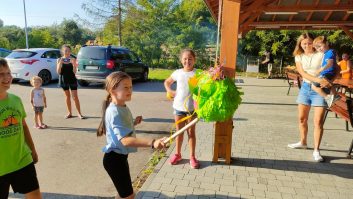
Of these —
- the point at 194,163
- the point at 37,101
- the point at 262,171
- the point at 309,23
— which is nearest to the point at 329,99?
the point at 262,171

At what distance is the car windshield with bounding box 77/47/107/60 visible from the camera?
41.9 ft

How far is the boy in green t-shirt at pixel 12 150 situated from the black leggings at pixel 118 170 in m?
0.64

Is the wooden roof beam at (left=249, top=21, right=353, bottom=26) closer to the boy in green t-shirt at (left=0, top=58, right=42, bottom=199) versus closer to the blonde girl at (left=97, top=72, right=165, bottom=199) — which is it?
the blonde girl at (left=97, top=72, right=165, bottom=199)

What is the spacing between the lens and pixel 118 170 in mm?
2787

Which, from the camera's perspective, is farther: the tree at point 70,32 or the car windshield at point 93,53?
the tree at point 70,32

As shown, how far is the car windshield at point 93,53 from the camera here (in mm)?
12764

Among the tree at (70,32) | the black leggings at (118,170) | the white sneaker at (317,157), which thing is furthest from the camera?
the tree at (70,32)

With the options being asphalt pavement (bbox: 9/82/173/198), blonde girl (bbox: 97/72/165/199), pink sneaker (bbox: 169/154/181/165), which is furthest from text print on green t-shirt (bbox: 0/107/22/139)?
pink sneaker (bbox: 169/154/181/165)

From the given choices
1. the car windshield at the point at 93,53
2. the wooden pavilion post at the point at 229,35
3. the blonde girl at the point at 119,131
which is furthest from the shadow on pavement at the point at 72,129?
the car windshield at the point at 93,53

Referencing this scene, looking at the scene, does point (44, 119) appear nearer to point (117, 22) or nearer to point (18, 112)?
point (18, 112)

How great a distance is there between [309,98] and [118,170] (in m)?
3.56

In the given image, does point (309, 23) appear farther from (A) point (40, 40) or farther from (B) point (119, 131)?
(A) point (40, 40)

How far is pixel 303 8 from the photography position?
291 inches

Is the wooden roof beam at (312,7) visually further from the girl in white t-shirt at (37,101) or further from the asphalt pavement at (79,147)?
the girl in white t-shirt at (37,101)
